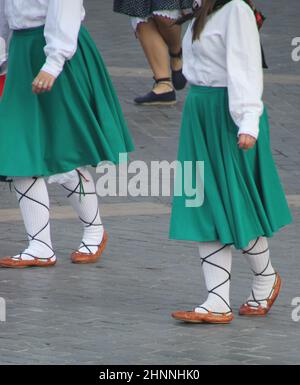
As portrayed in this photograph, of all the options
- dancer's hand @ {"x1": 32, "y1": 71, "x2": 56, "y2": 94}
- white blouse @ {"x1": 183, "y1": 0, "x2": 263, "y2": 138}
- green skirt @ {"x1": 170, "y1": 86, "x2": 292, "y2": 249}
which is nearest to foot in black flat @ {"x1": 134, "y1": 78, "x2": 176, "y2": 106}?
dancer's hand @ {"x1": 32, "y1": 71, "x2": 56, "y2": 94}

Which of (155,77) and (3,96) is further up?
A: (3,96)

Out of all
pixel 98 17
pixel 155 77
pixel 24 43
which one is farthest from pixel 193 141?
pixel 98 17

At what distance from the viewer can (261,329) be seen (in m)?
6.34

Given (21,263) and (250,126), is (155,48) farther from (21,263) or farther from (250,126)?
(250,126)

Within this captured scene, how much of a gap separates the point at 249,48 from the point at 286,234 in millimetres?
2436

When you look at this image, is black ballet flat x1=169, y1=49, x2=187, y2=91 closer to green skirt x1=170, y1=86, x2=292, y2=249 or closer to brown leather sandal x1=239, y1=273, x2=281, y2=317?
brown leather sandal x1=239, y1=273, x2=281, y2=317

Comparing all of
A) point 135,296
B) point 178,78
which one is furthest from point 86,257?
point 178,78

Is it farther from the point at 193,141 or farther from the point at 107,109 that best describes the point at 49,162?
the point at 193,141

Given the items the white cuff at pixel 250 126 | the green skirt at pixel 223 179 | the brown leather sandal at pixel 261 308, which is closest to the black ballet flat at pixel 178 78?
the brown leather sandal at pixel 261 308

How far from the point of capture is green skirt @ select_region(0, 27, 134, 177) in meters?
7.24

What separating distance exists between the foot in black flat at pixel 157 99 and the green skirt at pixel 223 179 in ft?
17.6

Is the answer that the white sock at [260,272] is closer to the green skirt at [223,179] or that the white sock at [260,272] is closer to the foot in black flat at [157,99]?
the green skirt at [223,179]

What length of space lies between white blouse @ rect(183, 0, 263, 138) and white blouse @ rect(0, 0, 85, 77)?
3.57 feet

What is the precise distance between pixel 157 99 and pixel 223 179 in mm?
5586
